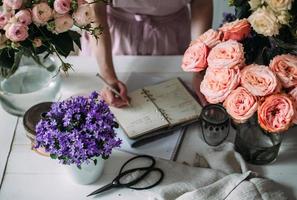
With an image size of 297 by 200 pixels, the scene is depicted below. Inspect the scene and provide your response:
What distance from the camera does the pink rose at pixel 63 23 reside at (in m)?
0.87

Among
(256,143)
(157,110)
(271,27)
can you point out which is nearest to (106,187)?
(157,110)

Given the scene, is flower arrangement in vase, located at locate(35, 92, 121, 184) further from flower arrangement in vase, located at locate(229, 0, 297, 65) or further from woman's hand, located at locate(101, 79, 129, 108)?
flower arrangement in vase, located at locate(229, 0, 297, 65)

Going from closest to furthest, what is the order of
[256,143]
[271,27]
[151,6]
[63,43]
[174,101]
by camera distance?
[271,27] → [63,43] → [256,143] → [174,101] → [151,6]

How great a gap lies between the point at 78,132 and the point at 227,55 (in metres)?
0.31

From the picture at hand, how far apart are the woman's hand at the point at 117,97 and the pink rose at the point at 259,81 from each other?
0.35m

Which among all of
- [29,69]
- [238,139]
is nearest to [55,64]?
[29,69]

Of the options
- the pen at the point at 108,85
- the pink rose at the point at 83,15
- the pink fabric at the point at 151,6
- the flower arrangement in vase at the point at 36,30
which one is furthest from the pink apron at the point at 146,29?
the pink rose at the point at 83,15

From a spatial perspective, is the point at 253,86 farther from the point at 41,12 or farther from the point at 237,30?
the point at 41,12

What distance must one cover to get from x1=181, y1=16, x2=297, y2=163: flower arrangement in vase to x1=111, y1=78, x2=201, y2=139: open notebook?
0.21m

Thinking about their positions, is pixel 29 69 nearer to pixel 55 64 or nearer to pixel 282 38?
pixel 55 64

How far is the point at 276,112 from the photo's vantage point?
0.84 meters

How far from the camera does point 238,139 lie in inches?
40.4

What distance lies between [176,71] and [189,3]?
0.21 meters

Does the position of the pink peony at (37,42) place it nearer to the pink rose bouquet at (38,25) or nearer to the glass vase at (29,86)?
the pink rose bouquet at (38,25)
